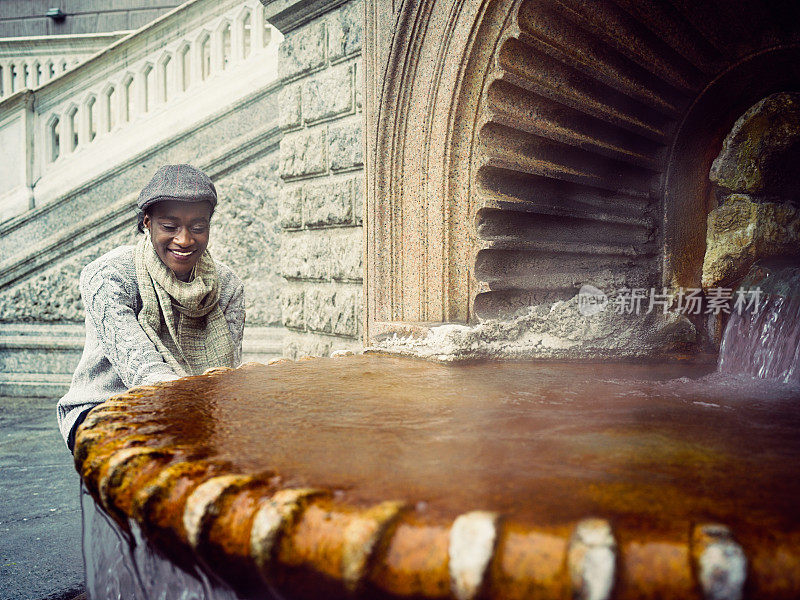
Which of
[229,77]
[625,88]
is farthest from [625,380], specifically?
[229,77]

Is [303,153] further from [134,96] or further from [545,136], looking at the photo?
[134,96]

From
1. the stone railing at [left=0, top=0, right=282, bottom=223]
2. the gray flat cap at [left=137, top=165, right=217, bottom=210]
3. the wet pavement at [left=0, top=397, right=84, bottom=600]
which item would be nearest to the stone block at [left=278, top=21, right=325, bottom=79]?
the stone railing at [left=0, top=0, right=282, bottom=223]

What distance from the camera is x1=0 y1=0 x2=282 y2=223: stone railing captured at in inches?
191

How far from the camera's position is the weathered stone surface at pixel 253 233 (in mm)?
4672

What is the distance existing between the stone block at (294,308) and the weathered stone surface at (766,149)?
2236 mm

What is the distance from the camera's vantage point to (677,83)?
96.3 inches

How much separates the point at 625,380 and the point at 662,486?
1.10 metres

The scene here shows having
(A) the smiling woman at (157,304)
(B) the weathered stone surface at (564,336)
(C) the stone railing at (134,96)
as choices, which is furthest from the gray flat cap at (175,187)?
(C) the stone railing at (134,96)

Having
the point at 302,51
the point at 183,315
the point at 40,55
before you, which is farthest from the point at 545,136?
the point at 40,55

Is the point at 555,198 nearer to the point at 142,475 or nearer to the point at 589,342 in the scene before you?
the point at 589,342

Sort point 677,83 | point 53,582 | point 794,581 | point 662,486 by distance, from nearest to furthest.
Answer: point 794,581 → point 662,486 → point 53,582 → point 677,83

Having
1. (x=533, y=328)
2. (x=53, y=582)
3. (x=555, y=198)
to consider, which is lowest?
(x=53, y=582)

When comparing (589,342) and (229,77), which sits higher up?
(229,77)

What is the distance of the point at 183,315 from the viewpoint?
2.34 metres
